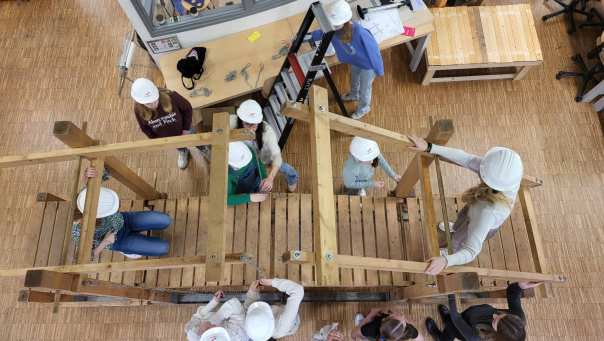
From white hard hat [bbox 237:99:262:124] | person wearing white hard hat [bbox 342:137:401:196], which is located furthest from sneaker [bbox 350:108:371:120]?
white hard hat [bbox 237:99:262:124]

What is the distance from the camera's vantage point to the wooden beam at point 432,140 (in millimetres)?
2711

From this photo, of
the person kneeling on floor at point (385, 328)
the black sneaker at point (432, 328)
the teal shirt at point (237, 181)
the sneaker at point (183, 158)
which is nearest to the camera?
the person kneeling on floor at point (385, 328)

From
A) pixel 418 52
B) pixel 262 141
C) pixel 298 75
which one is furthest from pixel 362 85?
pixel 262 141

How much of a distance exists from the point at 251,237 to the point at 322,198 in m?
1.40

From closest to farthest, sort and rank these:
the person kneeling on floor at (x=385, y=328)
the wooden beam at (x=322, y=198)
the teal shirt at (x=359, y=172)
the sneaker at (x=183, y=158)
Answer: the wooden beam at (x=322, y=198) → the person kneeling on floor at (x=385, y=328) → the teal shirt at (x=359, y=172) → the sneaker at (x=183, y=158)

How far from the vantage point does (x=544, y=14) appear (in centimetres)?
530

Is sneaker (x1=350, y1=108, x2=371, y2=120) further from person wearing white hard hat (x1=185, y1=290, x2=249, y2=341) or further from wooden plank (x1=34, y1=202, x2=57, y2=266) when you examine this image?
wooden plank (x1=34, y1=202, x2=57, y2=266)

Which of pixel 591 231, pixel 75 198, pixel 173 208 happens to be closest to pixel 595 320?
pixel 591 231

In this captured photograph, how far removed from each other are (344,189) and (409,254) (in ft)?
3.58

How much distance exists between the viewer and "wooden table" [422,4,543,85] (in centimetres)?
449

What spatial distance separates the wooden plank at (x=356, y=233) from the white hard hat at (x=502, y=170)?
1.28m

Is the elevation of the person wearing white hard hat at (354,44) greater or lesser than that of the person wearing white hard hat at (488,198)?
greater

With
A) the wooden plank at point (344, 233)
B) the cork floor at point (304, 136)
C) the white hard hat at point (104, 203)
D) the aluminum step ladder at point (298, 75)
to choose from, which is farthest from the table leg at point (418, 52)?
the white hard hat at point (104, 203)

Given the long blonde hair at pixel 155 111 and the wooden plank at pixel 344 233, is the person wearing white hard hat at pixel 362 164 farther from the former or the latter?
the long blonde hair at pixel 155 111
